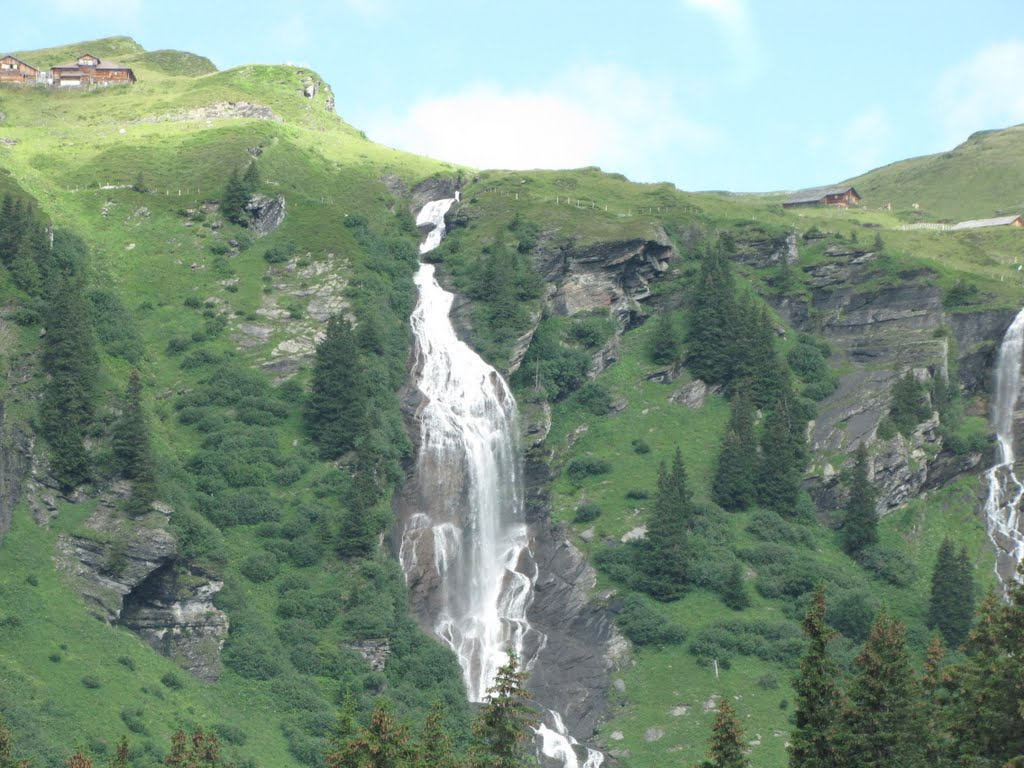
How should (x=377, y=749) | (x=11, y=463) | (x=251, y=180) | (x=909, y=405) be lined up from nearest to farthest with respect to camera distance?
(x=377, y=749) < (x=11, y=463) < (x=909, y=405) < (x=251, y=180)

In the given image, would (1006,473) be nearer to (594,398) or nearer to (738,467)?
(738,467)

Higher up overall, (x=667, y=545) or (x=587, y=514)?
(x=587, y=514)

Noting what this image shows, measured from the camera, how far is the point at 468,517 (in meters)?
123

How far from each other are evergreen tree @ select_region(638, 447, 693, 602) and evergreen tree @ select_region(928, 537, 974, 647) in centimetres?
1955

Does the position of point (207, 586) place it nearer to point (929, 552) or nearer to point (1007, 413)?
point (929, 552)

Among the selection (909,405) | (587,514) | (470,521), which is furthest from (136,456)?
(909,405)

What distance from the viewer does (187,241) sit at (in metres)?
151

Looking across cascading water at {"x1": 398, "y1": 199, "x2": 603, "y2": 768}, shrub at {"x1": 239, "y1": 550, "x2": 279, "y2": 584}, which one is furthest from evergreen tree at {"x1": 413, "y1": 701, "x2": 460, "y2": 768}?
shrub at {"x1": 239, "y1": 550, "x2": 279, "y2": 584}

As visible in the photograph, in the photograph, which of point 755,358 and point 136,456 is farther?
point 755,358

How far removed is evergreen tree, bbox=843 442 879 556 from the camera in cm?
12356

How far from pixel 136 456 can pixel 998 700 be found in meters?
71.9

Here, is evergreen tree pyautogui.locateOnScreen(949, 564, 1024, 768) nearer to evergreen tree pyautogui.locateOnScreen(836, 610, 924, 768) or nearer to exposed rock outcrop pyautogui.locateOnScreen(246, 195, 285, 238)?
evergreen tree pyautogui.locateOnScreen(836, 610, 924, 768)

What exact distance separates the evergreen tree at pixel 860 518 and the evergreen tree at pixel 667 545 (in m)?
15.4

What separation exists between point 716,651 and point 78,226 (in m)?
82.0
